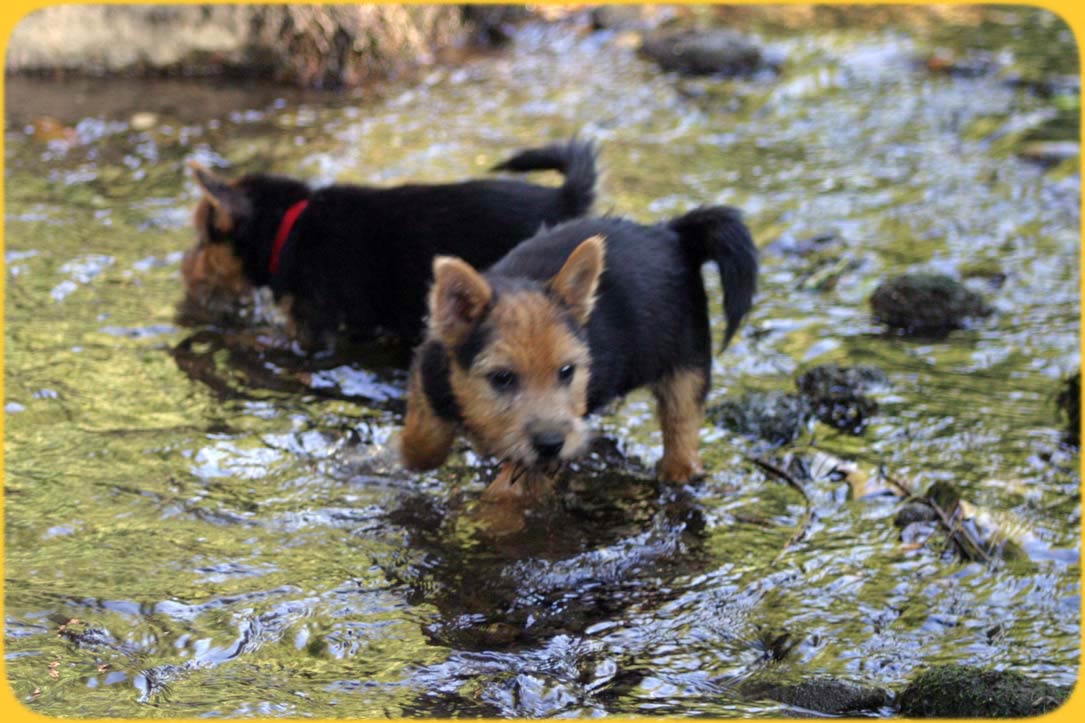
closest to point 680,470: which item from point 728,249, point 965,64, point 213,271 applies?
point 728,249

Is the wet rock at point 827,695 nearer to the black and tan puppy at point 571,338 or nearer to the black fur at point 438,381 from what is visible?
the black and tan puppy at point 571,338

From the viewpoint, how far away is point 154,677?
168 inches

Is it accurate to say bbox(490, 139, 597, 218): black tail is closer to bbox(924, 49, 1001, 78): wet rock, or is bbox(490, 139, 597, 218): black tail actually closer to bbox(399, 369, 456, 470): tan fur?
bbox(399, 369, 456, 470): tan fur

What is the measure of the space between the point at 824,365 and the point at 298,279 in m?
3.27

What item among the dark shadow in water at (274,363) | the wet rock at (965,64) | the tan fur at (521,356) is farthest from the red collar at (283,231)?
the wet rock at (965,64)

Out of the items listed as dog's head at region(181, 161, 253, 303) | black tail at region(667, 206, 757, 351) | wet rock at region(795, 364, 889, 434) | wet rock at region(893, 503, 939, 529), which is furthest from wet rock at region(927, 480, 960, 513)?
dog's head at region(181, 161, 253, 303)

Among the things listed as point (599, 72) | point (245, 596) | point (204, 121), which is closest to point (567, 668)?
point (245, 596)

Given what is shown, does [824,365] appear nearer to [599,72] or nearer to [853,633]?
[853,633]

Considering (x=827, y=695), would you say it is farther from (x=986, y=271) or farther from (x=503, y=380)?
(x=986, y=271)

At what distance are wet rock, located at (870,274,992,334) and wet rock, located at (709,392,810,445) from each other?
1513mm

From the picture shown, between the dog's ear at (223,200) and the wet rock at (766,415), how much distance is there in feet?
10.7

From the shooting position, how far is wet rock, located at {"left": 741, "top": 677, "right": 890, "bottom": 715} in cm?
432

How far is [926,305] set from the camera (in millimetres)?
7980

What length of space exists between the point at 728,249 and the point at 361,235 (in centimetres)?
248
